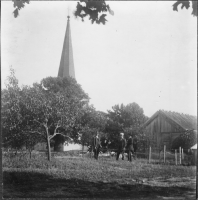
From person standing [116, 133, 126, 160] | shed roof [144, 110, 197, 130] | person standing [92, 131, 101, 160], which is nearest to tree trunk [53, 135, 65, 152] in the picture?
person standing [92, 131, 101, 160]

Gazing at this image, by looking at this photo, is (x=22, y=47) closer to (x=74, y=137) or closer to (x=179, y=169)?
(x=74, y=137)

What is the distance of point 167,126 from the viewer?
502cm

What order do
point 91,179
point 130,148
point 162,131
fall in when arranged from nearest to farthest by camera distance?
point 91,179 → point 130,148 → point 162,131

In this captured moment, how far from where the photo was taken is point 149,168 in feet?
16.3

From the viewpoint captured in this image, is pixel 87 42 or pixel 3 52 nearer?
pixel 3 52

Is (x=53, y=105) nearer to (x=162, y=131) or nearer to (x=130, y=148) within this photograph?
(x=130, y=148)

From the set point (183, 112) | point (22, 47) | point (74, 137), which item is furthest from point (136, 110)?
point (22, 47)

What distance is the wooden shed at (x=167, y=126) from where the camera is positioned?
16.0 feet

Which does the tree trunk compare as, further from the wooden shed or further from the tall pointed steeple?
the wooden shed

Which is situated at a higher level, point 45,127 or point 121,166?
point 45,127

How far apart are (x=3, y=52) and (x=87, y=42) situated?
1.75 m

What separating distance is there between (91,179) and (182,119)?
7.45 ft

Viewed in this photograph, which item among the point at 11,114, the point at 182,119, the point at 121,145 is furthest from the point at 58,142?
the point at 182,119

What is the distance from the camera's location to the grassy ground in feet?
15.0
